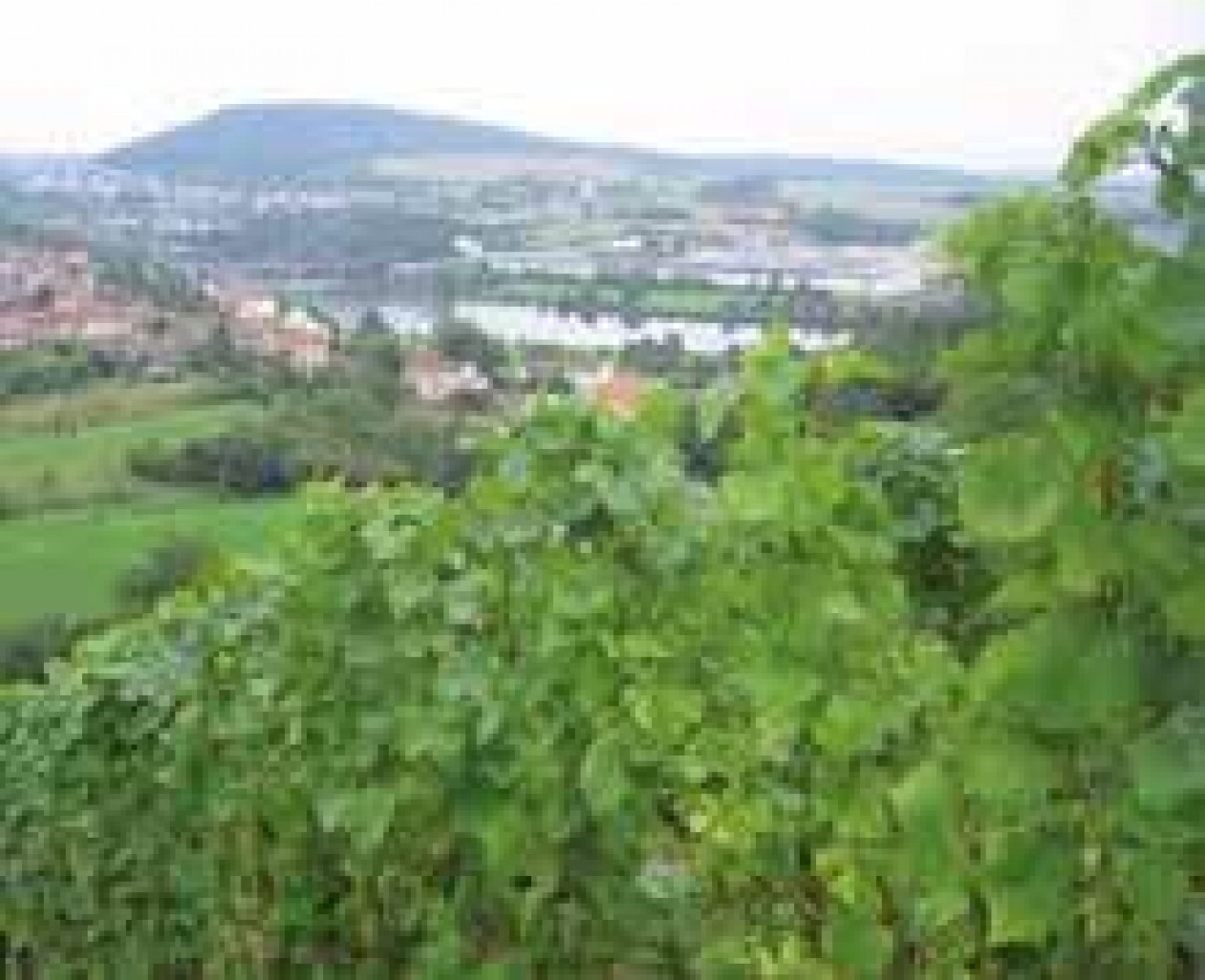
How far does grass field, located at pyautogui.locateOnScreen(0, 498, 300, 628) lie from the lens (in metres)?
52.9

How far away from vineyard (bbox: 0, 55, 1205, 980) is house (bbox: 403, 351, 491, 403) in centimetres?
6967

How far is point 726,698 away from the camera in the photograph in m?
4.35

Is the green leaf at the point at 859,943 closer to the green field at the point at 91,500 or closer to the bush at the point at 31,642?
the bush at the point at 31,642

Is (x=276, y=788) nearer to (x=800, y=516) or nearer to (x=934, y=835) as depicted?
(x=800, y=516)

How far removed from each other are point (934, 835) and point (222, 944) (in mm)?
3311

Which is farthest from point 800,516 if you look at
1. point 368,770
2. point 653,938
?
point 368,770

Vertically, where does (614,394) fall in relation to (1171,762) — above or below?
below

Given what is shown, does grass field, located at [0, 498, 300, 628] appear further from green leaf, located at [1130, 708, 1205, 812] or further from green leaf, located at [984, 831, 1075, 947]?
green leaf, located at [1130, 708, 1205, 812]

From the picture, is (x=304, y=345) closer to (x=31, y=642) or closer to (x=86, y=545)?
(x=86, y=545)

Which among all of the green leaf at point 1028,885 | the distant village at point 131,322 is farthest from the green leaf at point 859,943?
the distant village at point 131,322

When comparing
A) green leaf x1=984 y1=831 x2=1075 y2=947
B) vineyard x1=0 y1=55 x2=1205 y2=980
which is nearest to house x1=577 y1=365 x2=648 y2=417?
vineyard x1=0 y1=55 x2=1205 y2=980

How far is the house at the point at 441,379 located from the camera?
77750 mm

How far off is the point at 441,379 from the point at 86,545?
25248 mm

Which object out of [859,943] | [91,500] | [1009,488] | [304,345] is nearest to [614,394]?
[859,943]
